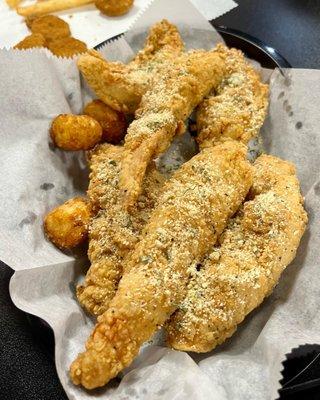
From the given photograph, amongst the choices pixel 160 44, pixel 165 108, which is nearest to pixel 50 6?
pixel 160 44

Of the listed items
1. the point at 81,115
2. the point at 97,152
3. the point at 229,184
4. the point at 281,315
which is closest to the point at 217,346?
the point at 281,315

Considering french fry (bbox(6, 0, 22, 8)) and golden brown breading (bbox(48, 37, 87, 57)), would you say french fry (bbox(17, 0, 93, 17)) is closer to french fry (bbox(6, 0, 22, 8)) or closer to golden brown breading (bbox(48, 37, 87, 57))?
french fry (bbox(6, 0, 22, 8))

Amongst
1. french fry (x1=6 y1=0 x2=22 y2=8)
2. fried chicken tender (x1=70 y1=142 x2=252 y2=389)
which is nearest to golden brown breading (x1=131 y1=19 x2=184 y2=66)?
fried chicken tender (x1=70 y1=142 x2=252 y2=389)

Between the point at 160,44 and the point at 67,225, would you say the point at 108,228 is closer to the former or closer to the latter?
the point at 67,225

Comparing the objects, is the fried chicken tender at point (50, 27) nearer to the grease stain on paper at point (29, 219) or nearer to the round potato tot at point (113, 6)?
the round potato tot at point (113, 6)

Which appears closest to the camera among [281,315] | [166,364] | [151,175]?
[166,364]

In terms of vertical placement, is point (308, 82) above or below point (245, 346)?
above

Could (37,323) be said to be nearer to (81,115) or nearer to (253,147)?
(81,115)
